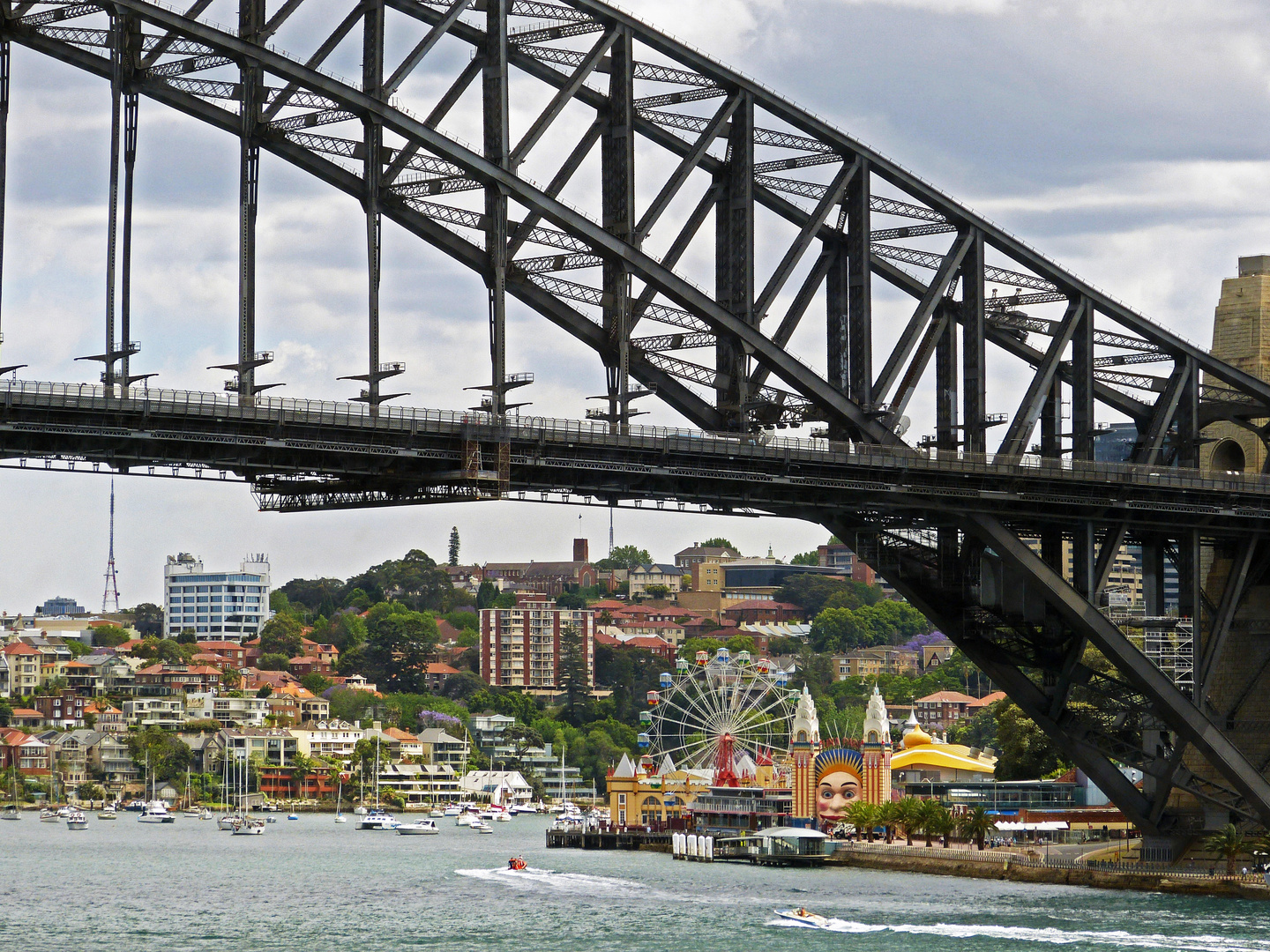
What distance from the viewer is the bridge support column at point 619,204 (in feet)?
243

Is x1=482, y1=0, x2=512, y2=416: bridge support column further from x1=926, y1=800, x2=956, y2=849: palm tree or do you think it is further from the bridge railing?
x1=926, y1=800, x2=956, y2=849: palm tree

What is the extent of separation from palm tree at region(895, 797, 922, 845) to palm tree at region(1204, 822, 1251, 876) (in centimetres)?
4136

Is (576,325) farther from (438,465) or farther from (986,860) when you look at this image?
(986,860)

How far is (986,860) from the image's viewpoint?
111062 millimetres

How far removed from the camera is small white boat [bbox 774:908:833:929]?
261ft

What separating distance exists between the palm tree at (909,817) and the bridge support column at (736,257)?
194 ft

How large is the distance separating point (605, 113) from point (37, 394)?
24484 mm

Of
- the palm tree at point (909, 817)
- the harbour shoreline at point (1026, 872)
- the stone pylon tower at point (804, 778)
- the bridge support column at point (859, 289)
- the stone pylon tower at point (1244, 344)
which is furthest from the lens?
the stone pylon tower at point (804, 778)

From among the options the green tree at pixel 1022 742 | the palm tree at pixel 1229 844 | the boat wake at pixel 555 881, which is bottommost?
the boat wake at pixel 555 881

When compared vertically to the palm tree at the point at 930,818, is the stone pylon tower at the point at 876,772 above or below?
above

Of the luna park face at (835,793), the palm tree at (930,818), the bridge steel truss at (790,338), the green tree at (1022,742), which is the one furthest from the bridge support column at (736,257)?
the luna park face at (835,793)

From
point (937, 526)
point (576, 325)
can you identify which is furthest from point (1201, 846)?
point (576, 325)

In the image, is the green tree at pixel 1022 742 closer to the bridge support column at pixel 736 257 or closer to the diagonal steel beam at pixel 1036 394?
the diagonal steel beam at pixel 1036 394

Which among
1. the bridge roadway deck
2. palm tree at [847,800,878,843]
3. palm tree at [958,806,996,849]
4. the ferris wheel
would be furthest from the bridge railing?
the ferris wheel
